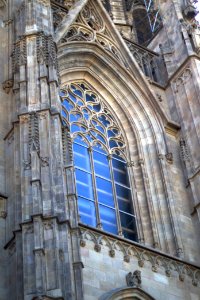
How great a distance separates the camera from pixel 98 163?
18391 mm

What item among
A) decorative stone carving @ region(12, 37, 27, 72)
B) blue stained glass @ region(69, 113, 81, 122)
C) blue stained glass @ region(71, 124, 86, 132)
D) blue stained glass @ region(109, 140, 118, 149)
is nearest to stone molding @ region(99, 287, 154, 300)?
blue stained glass @ region(109, 140, 118, 149)

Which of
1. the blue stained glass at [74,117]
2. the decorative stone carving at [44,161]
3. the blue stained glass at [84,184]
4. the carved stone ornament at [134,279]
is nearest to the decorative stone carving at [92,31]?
the blue stained glass at [74,117]

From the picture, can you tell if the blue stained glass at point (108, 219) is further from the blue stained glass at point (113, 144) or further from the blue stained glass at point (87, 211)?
the blue stained glass at point (113, 144)

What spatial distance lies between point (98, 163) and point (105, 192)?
94 centimetres

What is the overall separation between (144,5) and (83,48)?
374 inches

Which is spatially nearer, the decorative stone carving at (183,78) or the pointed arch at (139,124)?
the pointed arch at (139,124)

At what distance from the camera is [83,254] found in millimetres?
14789

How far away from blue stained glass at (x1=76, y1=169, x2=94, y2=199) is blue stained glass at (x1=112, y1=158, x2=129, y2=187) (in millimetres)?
1014

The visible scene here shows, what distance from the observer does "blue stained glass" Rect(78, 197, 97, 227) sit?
54.6 feet

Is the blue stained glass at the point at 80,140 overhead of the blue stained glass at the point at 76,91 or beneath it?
beneath

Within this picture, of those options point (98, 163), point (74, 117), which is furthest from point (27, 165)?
point (74, 117)

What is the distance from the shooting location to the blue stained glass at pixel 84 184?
56.5 feet

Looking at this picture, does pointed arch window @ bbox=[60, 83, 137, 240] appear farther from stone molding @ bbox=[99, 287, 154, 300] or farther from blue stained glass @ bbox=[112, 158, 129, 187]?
stone molding @ bbox=[99, 287, 154, 300]

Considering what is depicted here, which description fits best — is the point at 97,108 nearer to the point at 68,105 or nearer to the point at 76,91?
the point at 76,91
